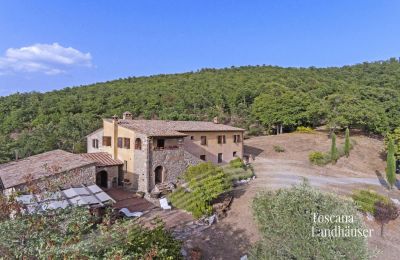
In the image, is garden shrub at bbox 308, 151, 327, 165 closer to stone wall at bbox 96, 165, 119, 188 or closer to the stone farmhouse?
the stone farmhouse

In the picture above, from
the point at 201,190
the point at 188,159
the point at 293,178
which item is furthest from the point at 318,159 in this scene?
the point at 201,190

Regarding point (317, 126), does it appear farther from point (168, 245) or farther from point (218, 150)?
point (168, 245)

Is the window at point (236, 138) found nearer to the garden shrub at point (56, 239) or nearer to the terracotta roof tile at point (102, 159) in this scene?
the terracotta roof tile at point (102, 159)

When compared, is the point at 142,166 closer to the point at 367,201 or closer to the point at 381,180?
the point at 367,201

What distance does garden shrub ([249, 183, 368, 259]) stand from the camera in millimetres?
9414

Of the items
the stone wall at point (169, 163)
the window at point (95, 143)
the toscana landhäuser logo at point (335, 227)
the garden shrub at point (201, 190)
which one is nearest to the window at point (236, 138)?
the stone wall at point (169, 163)

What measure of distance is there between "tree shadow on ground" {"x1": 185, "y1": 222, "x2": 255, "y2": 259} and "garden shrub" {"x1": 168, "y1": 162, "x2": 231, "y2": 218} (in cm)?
212

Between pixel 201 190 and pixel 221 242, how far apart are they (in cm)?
484

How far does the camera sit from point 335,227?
31.8ft

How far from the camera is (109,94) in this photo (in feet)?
220

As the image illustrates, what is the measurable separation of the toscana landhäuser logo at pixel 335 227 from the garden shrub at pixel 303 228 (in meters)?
0.03

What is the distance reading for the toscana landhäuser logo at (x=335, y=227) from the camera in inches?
379

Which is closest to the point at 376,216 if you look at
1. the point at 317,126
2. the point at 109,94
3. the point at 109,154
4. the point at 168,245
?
the point at 168,245

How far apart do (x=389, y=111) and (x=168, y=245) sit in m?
53.6
